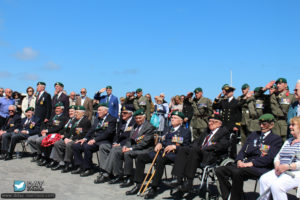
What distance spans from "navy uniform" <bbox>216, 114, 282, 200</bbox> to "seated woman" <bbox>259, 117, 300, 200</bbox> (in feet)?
0.72

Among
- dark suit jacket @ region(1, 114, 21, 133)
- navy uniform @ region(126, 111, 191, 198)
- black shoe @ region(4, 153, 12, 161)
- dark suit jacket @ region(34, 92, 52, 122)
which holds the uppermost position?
dark suit jacket @ region(34, 92, 52, 122)

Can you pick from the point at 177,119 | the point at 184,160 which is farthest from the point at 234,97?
the point at 184,160

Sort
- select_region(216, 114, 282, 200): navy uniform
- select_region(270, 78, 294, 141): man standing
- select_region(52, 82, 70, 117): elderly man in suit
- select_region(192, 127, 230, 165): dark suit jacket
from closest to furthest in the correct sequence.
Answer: select_region(216, 114, 282, 200): navy uniform
select_region(192, 127, 230, 165): dark suit jacket
select_region(270, 78, 294, 141): man standing
select_region(52, 82, 70, 117): elderly man in suit

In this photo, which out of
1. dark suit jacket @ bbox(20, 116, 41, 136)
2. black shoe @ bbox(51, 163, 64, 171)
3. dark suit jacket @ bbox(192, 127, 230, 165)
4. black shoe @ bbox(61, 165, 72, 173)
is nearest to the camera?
dark suit jacket @ bbox(192, 127, 230, 165)

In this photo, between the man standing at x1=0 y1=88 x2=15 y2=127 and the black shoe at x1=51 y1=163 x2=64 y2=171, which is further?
the man standing at x1=0 y1=88 x2=15 y2=127

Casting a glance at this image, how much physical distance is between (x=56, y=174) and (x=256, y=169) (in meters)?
4.50

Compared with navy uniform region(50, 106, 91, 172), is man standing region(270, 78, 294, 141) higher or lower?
higher

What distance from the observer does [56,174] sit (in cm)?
753

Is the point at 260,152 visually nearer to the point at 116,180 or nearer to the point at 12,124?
the point at 116,180

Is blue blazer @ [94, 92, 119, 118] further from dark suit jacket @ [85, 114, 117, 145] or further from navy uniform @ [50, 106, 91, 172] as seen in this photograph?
dark suit jacket @ [85, 114, 117, 145]

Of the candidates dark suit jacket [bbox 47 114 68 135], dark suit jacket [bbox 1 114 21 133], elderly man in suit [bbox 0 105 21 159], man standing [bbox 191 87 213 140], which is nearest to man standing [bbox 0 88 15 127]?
elderly man in suit [bbox 0 105 21 159]

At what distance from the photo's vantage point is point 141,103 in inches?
442

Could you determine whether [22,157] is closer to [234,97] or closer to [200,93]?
[200,93]

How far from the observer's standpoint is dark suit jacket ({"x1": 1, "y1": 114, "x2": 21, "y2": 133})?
1003 cm
